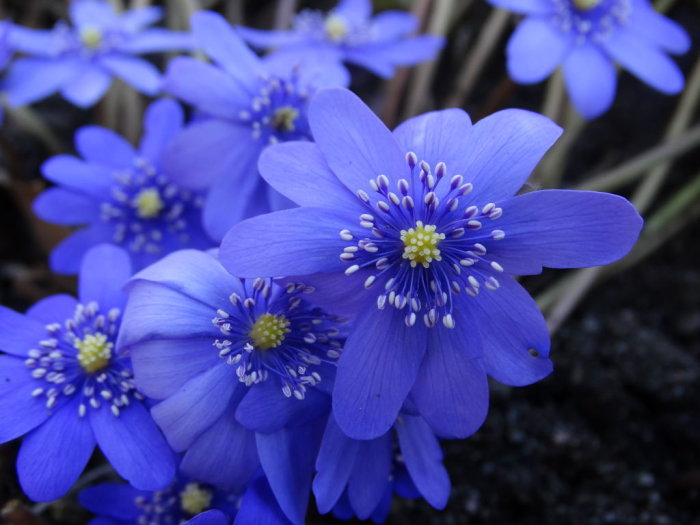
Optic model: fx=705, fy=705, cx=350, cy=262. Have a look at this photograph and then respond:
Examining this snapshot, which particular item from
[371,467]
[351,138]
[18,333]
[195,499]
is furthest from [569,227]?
[18,333]

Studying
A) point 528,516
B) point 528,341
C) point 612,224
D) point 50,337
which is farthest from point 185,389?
point 528,516

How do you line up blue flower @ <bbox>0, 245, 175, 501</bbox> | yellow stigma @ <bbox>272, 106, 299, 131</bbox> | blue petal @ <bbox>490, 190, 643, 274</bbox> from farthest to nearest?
yellow stigma @ <bbox>272, 106, 299, 131</bbox>
blue flower @ <bbox>0, 245, 175, 501</bbox>
blue petal @ <bbox>490, 190, 643, 274</bbox>

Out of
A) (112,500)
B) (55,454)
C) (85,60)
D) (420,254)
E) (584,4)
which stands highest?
(584,4)

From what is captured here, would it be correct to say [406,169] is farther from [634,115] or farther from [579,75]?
[634,115]

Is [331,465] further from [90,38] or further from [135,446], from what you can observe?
[90,38]

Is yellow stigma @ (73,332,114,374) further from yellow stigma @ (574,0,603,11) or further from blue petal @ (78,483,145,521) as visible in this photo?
yellow stigma @ (574,0,603,11)

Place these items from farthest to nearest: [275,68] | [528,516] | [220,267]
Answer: [528,516] → [275,68] → [220,267]

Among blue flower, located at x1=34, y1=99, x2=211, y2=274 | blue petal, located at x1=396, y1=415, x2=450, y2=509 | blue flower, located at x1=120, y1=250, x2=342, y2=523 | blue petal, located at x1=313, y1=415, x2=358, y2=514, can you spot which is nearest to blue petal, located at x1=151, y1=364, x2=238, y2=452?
blue flower, located at x1=120, y1=250, x2=342, y2=523
